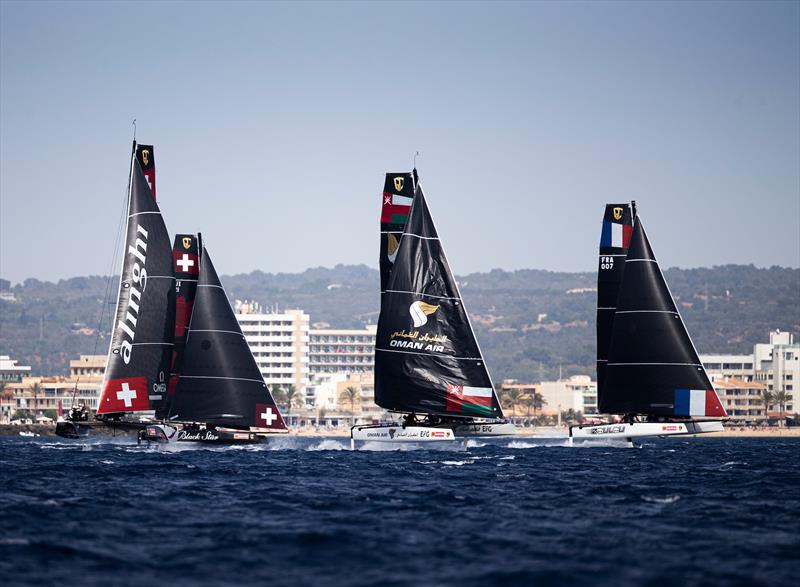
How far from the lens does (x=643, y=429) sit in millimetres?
78688

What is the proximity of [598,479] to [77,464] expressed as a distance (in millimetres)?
26631

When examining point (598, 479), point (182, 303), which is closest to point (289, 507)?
point (598, 479)

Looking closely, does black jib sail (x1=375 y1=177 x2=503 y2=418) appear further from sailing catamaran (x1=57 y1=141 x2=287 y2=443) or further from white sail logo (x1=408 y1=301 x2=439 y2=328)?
sailing catamaran (x1=57 y1=141 x2=287 y2=443)

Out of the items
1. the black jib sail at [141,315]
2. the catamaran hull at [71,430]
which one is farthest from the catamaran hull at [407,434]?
the catamaran hull at [71,430]

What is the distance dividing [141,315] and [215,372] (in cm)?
837

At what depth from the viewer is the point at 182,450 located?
75.5m

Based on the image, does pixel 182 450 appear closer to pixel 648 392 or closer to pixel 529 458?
pixel 529 458

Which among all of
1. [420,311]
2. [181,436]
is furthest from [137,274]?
[420,311]

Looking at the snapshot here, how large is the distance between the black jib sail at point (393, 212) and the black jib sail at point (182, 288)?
44.8 ft

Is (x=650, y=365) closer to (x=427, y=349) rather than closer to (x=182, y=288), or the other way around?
(x=427, y=349)

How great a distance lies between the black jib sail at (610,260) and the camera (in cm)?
8338

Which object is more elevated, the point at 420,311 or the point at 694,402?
the point at 420,311

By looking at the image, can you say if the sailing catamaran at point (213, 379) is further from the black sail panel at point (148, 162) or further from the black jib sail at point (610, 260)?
the black jib sail at point (610, 260)

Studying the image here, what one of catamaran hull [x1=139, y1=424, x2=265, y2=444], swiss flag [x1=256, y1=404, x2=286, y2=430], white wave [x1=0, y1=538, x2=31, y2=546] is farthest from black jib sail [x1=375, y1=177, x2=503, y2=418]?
white wave [x1=0, y1=538, x2=31, y2=546]
